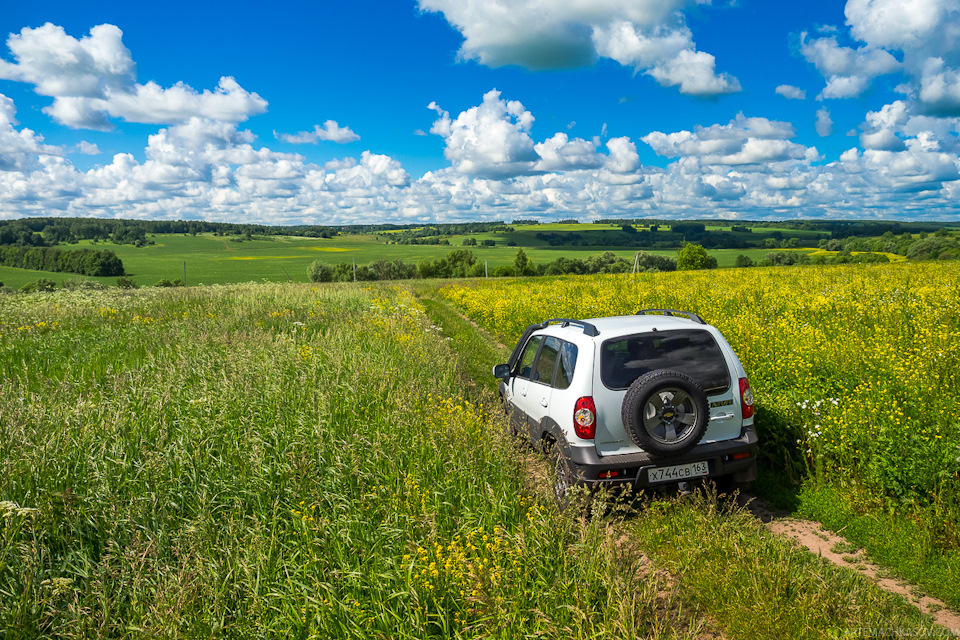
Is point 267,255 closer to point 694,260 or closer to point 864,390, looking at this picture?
point 694,260

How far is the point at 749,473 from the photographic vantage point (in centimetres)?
479

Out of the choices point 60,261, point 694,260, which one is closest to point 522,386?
point 694,260

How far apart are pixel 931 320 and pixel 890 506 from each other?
226 inches

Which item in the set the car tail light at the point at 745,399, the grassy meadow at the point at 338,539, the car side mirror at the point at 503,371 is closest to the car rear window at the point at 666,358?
the car tail light at the point at 745,399

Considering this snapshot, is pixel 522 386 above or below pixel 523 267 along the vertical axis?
below

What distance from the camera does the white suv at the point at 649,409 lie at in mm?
4516

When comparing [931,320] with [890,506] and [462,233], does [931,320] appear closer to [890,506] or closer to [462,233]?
[890,506]

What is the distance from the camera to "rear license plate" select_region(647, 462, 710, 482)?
4555mm

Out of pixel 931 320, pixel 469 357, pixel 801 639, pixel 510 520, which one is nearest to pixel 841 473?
pixel 801 639

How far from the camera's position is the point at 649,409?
15.0 feet

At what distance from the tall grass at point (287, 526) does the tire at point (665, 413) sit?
3.56 feet

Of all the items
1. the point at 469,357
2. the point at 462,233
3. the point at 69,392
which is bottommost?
the point at 469,357

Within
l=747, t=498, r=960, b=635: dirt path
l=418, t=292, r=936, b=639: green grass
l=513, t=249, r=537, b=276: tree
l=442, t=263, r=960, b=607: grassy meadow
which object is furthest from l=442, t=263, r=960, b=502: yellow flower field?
l=513, t=249, r=537, b=276: tree

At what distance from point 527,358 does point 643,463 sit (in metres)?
2.47
